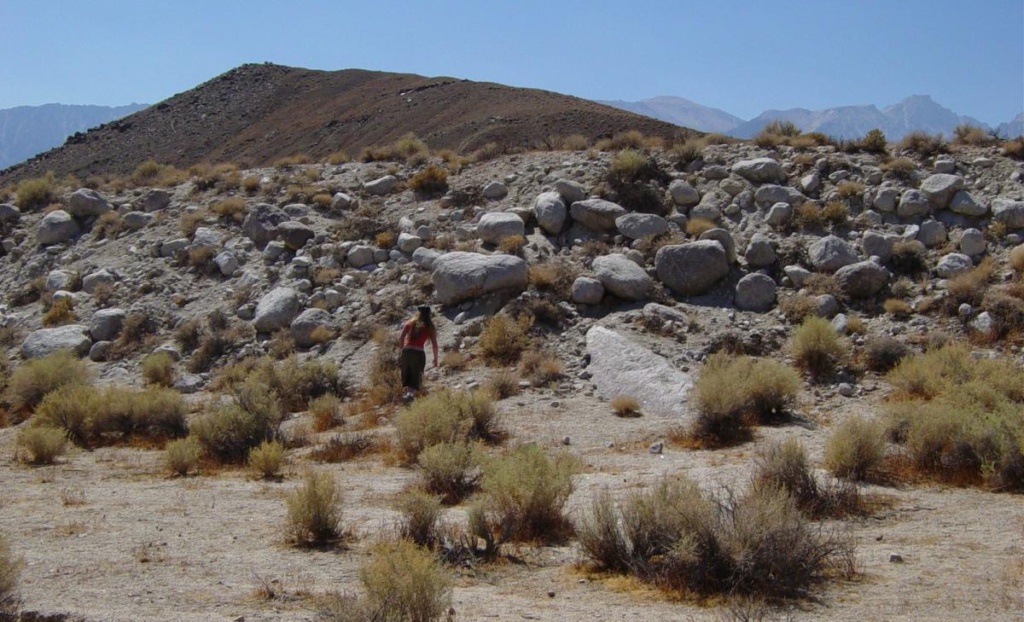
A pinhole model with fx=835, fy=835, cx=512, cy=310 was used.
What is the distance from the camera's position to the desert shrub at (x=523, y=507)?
268 inches

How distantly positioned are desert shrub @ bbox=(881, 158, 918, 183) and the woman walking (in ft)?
35.1

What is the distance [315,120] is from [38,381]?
1995 inches

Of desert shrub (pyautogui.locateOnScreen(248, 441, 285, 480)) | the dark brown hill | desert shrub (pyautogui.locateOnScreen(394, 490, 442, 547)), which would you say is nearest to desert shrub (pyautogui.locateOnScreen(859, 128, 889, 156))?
desert shrub (pyautogui.locateOnScreen(248, 441, 285, 480))

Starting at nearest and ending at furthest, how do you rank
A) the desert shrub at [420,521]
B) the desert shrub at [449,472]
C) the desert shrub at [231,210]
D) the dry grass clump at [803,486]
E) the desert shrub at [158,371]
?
the desert shrub at [420,521] → the dry grass clump at [803,486] → the desert shrub at [449,472] → the desert shrub at [158,371] → the desert shrub at [231,210]

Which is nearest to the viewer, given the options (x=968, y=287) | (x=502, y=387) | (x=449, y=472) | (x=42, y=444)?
(x=449, y=472)

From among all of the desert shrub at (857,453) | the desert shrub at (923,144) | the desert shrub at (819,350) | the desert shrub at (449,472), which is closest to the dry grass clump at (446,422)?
the desert shrub at (449,472)

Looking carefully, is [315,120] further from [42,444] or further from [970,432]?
[970,432]

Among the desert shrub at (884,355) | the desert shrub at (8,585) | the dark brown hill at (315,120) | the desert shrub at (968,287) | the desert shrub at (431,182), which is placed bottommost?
the desert shrub at (8,585)

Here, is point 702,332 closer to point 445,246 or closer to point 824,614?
point 445,246

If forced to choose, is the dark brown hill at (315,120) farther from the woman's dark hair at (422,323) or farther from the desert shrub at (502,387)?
the desert shrub at (502,387)

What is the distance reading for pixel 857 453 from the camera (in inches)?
319

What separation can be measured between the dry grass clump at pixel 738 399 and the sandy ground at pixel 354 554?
41cm

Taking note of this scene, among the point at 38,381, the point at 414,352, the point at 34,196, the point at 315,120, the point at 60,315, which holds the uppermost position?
the point at 315,120

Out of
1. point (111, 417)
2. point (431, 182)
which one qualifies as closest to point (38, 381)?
point (111, 417)
